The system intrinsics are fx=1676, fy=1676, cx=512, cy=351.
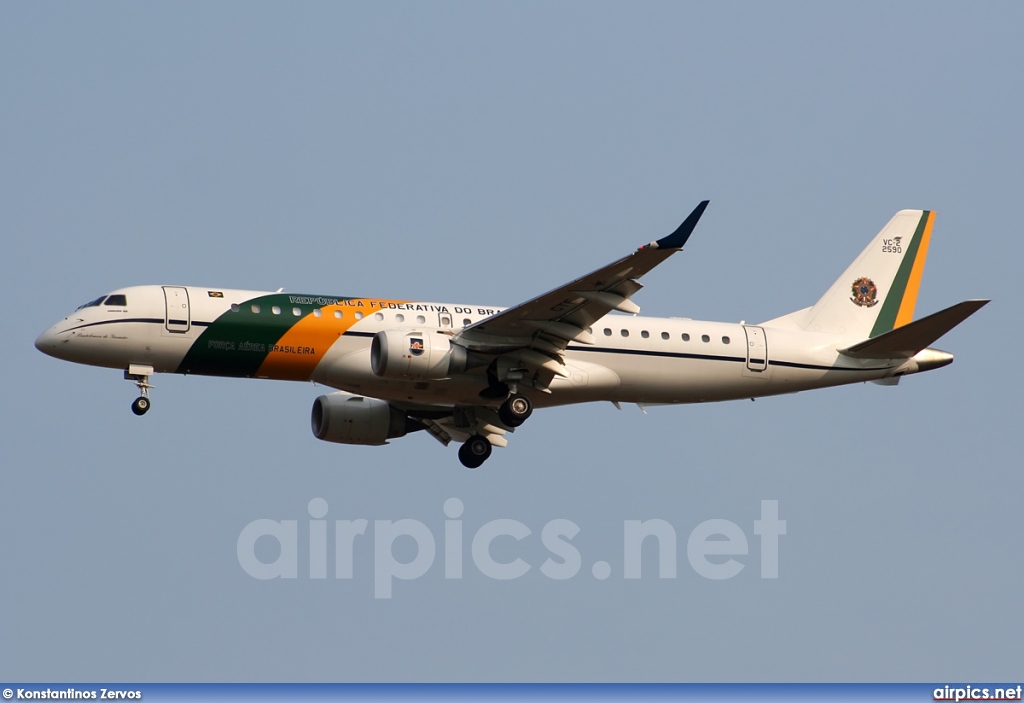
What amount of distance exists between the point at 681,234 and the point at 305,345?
1017cm

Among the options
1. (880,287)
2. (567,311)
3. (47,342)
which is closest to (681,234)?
(567,311)

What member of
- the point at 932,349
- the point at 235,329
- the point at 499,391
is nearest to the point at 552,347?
the point at 499,391

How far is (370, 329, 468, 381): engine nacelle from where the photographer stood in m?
41.2

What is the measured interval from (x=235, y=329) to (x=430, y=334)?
4836 millimetres

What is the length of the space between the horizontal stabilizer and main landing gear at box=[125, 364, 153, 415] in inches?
745

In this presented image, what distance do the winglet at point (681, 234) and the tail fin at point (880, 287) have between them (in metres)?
10.9

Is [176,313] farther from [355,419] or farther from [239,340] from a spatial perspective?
[355,419]

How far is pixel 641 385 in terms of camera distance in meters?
44.4

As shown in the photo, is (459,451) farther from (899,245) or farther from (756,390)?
(899,245)

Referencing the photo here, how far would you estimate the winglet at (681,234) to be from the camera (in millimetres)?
37312

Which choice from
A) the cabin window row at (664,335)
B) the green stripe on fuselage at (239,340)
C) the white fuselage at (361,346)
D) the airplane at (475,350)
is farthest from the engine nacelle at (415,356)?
the cabin window row at (664,335)

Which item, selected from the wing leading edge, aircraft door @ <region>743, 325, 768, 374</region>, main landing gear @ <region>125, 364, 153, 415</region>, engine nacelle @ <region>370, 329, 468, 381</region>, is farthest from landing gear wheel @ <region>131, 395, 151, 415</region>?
aircraft door @ <region>743, 325, 768, 374</region>

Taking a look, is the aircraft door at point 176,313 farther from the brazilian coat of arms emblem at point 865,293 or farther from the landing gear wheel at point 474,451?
the brazilian coat of arms emblem at point 865,293

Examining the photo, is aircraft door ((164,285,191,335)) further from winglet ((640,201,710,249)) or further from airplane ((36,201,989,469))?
winglet ((640,201,710,249))
